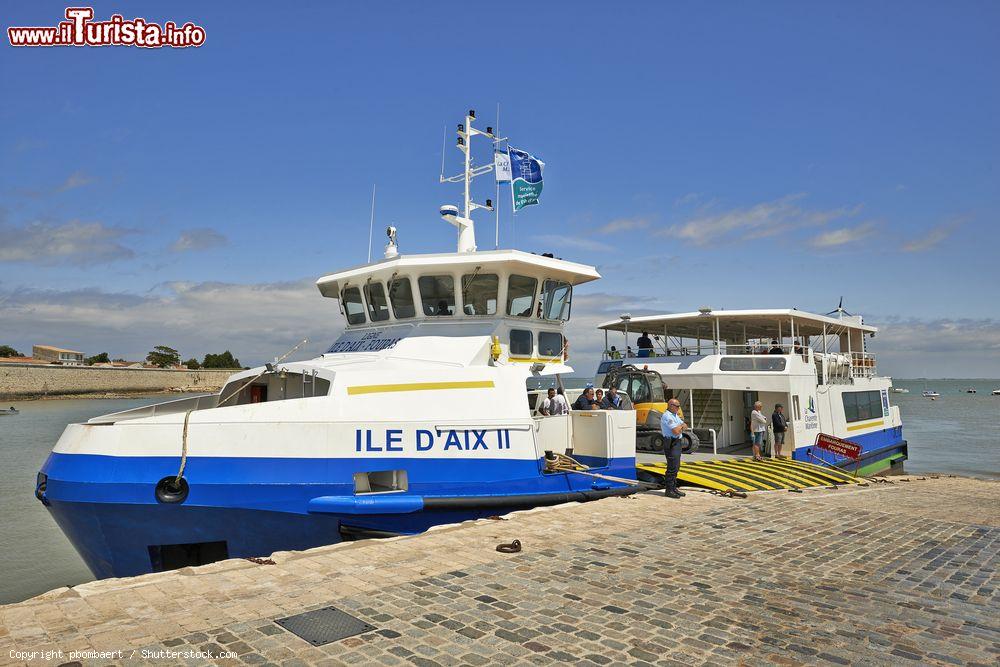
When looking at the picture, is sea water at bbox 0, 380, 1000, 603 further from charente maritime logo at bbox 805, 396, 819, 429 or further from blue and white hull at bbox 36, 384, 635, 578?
charente maritime logo at bbox 805, 396, 819, 429

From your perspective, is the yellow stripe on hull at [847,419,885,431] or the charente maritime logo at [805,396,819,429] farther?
the yellow stripe on hull at [847,419,885,431]

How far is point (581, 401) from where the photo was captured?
1132 centimetres

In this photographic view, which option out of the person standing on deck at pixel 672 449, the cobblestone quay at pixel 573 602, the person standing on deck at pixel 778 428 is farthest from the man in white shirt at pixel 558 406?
the person standing on deck at pixel 778 428

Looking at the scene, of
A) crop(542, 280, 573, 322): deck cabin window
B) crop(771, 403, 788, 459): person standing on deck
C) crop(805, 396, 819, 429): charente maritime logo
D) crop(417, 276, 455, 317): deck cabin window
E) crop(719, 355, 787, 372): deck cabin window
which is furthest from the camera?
crop(805, 396, 819, 429): charente maritime logo

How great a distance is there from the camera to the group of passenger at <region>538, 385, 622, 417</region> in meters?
10.3

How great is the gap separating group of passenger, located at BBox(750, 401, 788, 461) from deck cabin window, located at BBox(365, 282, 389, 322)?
9005 millimetres

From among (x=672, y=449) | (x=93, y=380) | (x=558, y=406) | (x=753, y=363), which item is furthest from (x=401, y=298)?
(x=93, y=380)

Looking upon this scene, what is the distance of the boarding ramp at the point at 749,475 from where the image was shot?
10.3 metres

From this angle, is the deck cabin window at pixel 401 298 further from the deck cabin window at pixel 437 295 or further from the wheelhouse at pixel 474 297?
the deck cabin window at pixel 437 295

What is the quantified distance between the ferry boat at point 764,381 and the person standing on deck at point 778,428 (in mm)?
172

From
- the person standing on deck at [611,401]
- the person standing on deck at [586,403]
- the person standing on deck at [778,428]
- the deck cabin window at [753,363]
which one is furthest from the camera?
the deck cabin window at [753,363]

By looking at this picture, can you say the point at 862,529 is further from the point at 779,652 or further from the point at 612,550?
the point at 779,652

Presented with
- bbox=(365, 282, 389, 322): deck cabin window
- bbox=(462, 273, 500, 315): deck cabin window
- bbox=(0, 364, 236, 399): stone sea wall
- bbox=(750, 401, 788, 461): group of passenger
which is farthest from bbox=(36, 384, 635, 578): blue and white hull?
bbox=(0, 364, 236, 399): stone sea wall

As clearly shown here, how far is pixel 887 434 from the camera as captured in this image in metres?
21.6
